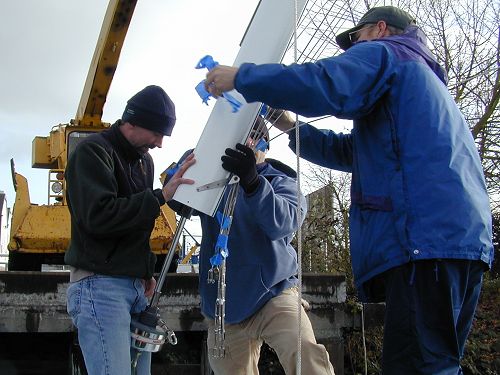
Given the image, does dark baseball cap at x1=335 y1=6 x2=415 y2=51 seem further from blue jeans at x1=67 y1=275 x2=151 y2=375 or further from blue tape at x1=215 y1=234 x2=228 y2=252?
blue jeans at x1=67 y1=275 x2=151 y2=375

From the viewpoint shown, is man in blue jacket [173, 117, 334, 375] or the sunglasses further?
man in blue jacket [173, 117, 334, 375]

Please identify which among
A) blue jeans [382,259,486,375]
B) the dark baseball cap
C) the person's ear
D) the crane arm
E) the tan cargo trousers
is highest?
Answer: the crane arm

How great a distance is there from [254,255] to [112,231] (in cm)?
89

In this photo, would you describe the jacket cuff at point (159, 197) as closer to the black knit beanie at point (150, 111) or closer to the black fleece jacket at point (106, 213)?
the black fleece jacket at point (106, 213)

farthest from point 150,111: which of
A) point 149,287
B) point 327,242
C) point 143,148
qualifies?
point 327,242

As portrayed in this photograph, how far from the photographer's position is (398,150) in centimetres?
205

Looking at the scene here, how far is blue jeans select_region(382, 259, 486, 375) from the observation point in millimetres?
1916

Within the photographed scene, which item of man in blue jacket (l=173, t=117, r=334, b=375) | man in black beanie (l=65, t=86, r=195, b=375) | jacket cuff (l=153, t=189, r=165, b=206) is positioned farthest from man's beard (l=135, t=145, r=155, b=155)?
man in blue jacket (l=173, t=117, r=334, b=375)

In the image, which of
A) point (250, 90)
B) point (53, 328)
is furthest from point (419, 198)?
point (53, 328)

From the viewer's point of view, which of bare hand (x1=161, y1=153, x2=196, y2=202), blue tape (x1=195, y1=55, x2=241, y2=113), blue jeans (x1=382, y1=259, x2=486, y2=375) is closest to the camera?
blue jeans (x1=382, y1=259, x2=486, y2=375)

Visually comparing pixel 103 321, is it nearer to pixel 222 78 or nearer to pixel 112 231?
pixel 112 231

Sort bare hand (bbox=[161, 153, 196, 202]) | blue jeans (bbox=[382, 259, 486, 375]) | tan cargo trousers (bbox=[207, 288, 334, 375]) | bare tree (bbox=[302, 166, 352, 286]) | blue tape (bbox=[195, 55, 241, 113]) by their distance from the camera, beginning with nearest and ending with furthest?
1. blue jeans (bbox=[382, 259, 486, 375])
2. blue tape (bbox=[195, 55, 241, 113])
3. bare hand (bbox=[161, 153, 196, 202])
4. tan cargo trousers (bbox=[207, 288, 334, 375])
5. bare tree (bbox=[302, 166, 352, 286])

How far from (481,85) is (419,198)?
10444 millimetres

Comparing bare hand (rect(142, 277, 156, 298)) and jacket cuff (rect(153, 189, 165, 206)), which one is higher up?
jacket cuff (rect(153, 189, 165, 206))
